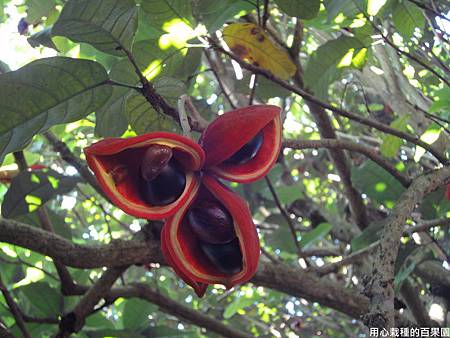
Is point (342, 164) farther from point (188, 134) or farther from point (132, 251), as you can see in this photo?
point (188, 134)

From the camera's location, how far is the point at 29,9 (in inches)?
58.3

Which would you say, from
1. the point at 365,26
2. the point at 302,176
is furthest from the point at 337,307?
the point at 302,176

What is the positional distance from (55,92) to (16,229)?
0.36 m

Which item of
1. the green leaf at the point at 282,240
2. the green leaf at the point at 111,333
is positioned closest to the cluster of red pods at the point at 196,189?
the green leaf at the point at 111,333

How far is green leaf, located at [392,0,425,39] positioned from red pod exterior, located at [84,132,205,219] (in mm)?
881

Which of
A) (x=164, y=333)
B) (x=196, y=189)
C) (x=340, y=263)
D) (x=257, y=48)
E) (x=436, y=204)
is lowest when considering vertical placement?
(x=164, y=333)

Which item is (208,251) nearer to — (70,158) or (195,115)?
(195,115)

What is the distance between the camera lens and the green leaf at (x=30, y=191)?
1.34 metres

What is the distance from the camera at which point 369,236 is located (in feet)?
4.95

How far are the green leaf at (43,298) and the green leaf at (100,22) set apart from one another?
70cm

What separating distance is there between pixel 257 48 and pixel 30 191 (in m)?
0.64

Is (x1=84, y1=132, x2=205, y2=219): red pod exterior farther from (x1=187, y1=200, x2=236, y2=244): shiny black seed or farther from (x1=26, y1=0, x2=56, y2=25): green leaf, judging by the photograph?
(x1=26, y1=0, x2=56, y2=25): green leaf

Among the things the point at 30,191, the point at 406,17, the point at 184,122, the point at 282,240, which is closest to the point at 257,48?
the point at 406,17

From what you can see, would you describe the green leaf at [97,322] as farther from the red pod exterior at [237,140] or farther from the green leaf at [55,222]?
the red pod exterior at [237,140]
